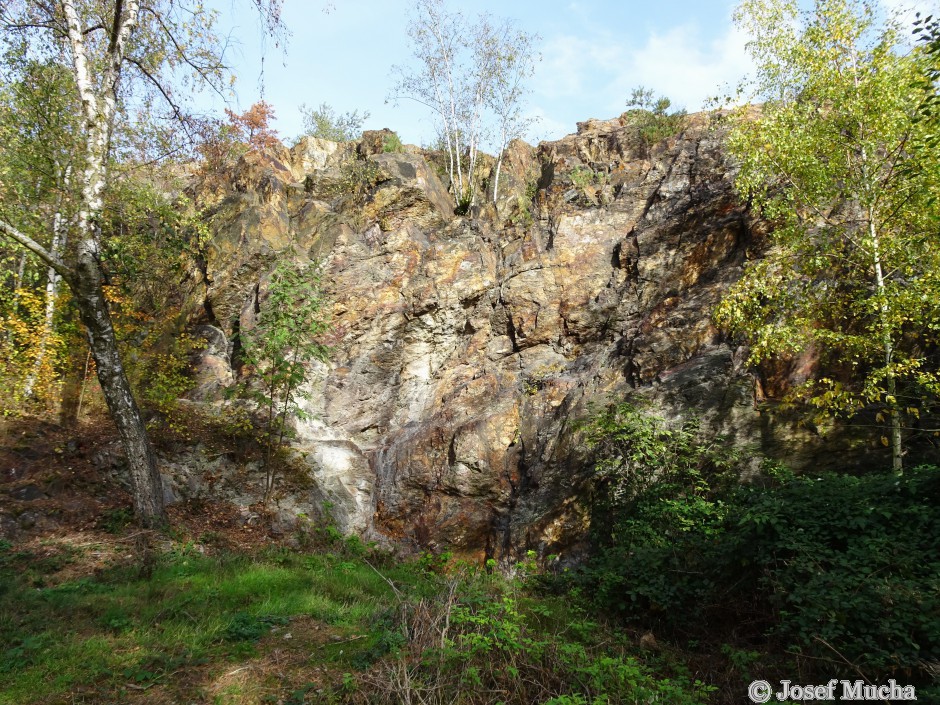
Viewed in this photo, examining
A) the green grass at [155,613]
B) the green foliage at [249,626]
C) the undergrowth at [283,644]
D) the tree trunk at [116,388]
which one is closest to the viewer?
the undergrowth at [283,644]

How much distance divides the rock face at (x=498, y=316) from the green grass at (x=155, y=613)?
15.0 feet

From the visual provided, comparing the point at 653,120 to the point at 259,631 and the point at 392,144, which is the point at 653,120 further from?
the point at 259,631

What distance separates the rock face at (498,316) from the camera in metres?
12.5

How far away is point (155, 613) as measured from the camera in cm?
644

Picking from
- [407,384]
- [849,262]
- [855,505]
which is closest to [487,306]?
[407,384]

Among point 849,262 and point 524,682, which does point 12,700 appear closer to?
point 524,682

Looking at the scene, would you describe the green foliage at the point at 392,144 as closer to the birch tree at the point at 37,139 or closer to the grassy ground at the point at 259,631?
the birch tree at the point at 37,139

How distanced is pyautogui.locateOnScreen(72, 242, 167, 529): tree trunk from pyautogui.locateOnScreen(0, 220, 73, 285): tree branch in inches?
6.8

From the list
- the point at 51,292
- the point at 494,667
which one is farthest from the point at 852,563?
the point at 51,292

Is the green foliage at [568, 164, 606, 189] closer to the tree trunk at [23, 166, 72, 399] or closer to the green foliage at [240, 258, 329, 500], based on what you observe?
the green foliage at [240, 258, 329, 500]

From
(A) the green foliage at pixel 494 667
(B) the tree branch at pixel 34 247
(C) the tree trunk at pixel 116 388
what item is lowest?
(A) the green foliage at pixel 494 667

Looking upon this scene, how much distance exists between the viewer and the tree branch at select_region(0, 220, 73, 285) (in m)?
7.67

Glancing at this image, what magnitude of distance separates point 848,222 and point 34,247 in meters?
14.3

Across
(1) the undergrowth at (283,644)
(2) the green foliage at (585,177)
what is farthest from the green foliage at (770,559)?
(2) the green foliage at (585,177)
